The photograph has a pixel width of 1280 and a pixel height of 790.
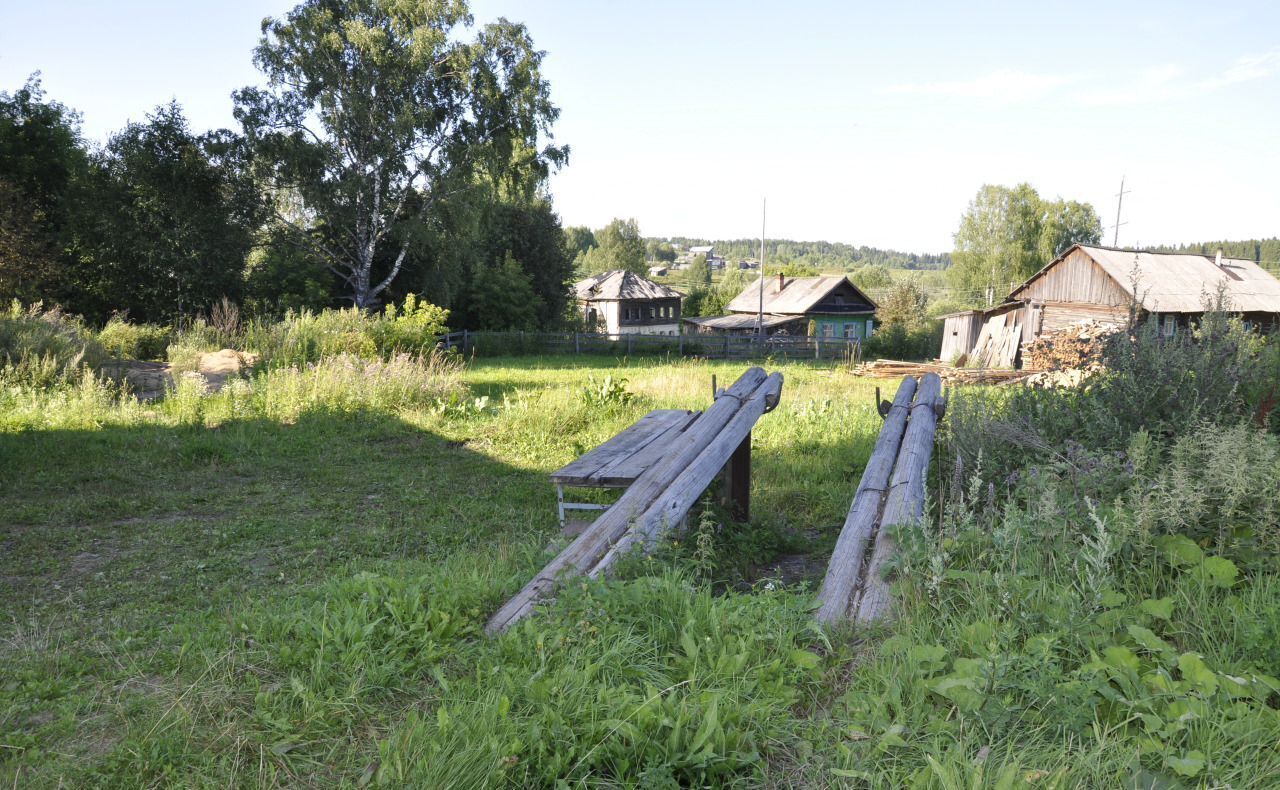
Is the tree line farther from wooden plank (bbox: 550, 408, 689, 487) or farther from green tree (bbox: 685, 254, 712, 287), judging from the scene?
green tree (bbox: 685, 254, 712, 287)

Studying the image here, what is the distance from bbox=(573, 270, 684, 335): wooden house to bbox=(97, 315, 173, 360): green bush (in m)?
31.7

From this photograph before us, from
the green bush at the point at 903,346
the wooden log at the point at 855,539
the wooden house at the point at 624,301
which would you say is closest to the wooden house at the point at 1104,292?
the green bush at the point at 903,346

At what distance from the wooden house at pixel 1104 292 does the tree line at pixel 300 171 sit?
15293 mm

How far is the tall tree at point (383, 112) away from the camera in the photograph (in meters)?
20.0

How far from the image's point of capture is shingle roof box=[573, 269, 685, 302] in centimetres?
4881

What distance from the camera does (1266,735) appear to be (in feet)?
6.30

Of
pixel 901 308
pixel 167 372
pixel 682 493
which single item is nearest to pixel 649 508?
pixel 682 493

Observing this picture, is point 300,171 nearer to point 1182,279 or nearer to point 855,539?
point 855,539

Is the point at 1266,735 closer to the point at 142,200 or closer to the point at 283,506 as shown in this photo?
the point at 283,506

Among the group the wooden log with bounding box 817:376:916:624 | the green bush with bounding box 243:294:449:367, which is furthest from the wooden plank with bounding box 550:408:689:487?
the green bush with bounding box 243:294:449:367

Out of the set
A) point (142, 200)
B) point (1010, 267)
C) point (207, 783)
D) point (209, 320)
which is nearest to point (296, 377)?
point (207, 783)

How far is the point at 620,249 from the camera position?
243ft

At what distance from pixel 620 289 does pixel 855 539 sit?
151 ft

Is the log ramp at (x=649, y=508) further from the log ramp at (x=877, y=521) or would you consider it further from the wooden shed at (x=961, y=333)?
the wooden shed at (x=961, y=333)
